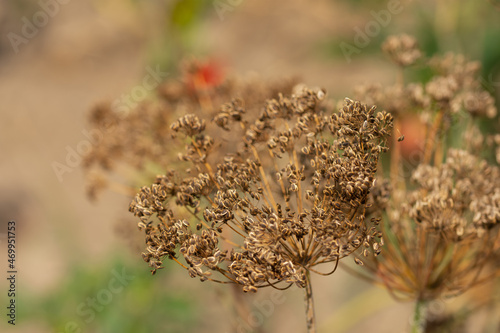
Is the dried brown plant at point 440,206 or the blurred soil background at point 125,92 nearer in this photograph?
the dried brown plant at point 440,206

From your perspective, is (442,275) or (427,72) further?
(427,72)

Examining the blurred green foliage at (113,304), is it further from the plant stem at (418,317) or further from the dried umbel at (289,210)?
the dried umbel at (289,210)

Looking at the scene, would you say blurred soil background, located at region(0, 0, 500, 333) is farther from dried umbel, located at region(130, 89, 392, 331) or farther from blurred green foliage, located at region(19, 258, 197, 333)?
dried umbel, located at region(130, 89, 392, 331)

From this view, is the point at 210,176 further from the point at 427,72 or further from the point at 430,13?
the point at 430,13

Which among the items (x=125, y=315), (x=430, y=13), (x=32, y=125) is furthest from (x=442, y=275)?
(x=32, y=125)

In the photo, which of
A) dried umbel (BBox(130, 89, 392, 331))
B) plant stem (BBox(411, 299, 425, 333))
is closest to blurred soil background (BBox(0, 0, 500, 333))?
plant stem (BBox(411, 299, 425, 333))

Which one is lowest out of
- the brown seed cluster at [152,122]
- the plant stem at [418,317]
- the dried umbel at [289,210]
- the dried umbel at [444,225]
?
the plant stem at [418,317]

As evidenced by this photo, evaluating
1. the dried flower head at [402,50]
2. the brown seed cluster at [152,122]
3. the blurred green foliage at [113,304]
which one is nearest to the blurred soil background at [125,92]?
the blurred green foliage at [113,304]
